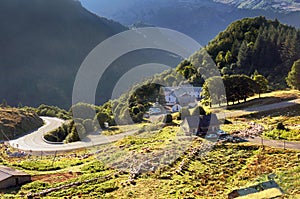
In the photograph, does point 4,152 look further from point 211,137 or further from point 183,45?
point 183,45

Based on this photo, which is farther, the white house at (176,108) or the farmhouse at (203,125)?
the white house at (176,108)

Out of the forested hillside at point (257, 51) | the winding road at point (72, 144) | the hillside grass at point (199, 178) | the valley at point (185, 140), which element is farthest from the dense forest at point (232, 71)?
the hillside grass at point (199, 178)

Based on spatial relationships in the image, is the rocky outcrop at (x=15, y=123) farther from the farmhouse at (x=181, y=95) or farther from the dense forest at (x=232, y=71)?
the farmhouse at (x=181, y=95)

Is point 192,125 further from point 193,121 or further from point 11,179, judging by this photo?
point 11,179

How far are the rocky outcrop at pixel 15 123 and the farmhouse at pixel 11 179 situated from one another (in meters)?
35.0

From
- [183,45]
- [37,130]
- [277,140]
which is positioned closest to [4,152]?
[37,130]

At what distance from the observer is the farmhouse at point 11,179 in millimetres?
31125

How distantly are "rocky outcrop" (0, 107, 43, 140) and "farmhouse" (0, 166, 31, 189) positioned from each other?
115 feet

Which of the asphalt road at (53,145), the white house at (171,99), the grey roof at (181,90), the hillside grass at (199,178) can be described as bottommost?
the hillside grass at (199,178)

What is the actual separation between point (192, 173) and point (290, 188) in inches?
357

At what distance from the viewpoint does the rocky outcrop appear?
68312 mm

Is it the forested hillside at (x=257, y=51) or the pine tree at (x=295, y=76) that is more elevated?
the forested hillside at (x=257, y=51)

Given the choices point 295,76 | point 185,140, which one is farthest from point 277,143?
point 295,76

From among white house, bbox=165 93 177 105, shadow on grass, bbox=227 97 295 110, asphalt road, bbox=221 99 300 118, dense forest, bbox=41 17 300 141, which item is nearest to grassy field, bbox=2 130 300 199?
asphalt road, bbox=221 99 300 118
